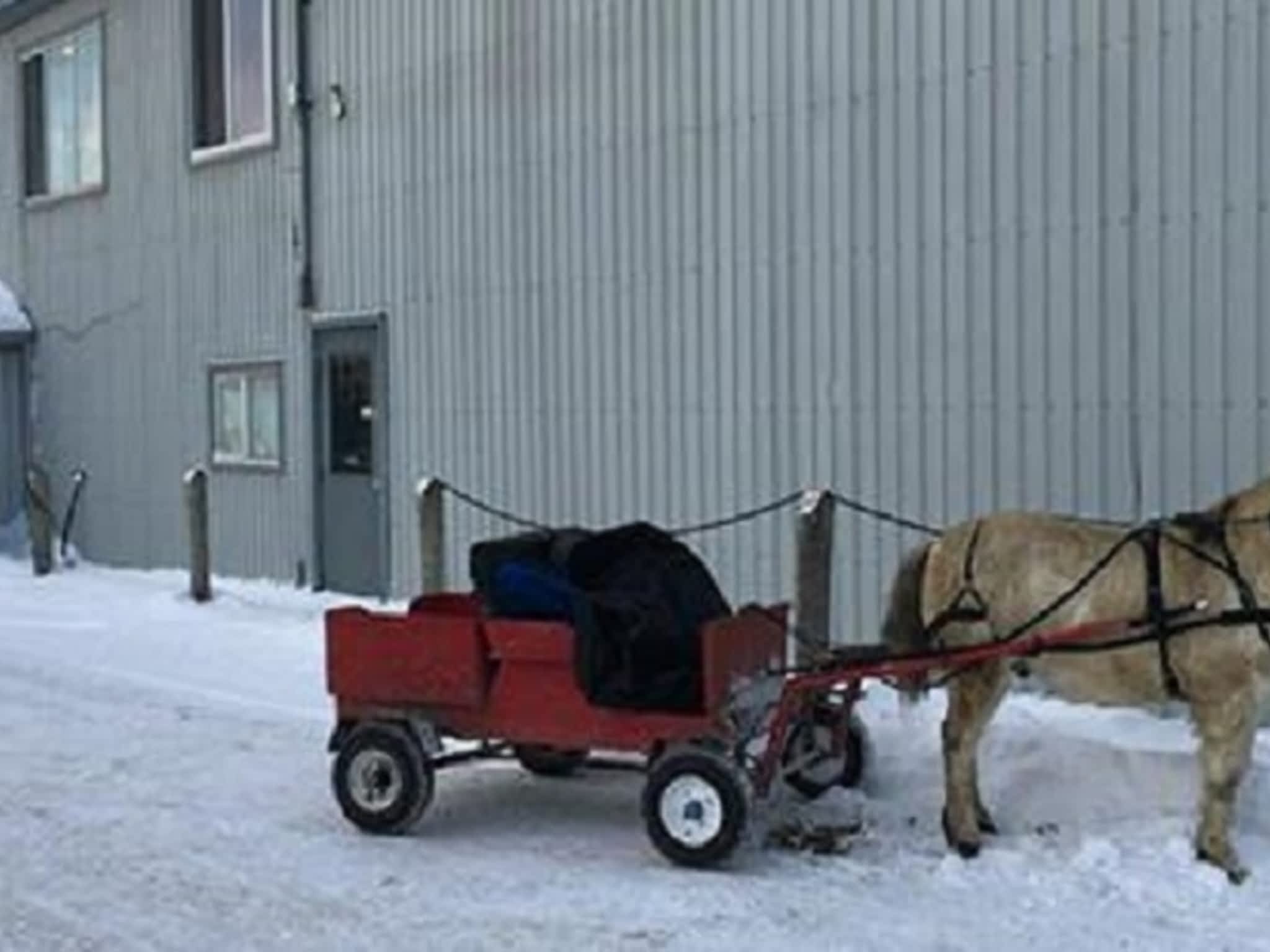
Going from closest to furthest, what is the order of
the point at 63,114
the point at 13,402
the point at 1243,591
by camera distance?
1. the point at 1243,591
2. the point at 63,114
3. the point at 13,402

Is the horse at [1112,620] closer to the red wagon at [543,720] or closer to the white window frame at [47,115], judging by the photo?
the red wagon at [543,720]

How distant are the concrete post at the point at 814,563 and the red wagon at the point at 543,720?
219cm

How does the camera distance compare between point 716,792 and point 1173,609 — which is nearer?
point 1173,609

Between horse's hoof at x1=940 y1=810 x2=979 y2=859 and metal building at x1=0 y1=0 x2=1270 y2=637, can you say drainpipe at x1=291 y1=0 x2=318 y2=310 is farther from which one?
horse's hoof at x1=940 y1=810 x2=979 y2=859

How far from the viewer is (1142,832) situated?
7.92 meters

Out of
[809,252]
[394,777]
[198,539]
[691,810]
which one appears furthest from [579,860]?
[198,539]

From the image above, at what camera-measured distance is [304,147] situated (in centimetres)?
1728

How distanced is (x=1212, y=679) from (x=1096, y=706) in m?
2.08

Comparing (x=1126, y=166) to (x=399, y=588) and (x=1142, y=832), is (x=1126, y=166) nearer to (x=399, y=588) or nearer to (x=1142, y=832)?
(x=1142, y=832)

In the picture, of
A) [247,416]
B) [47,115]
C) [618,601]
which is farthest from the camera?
[47,115]

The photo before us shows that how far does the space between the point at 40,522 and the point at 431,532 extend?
7.56m

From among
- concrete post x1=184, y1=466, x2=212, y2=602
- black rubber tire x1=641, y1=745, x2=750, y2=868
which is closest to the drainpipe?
concrete post x1=184, y1=466, x2=212, y2=602

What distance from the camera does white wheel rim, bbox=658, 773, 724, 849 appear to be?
7.76 m

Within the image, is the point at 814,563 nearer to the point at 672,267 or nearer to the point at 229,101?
the point at 672,267
